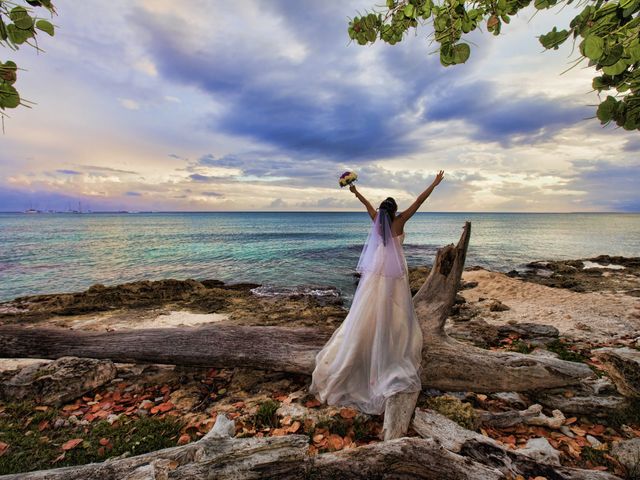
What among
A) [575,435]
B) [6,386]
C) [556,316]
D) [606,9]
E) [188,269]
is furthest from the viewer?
[188,269]

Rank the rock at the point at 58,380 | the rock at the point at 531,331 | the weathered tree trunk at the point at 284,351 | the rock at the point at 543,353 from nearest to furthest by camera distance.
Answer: the weathered tree trunk at the point at 284,351 → the rock at the point at 58,380 → the rock at the point at 543,353 → the rock at the point at 531,331

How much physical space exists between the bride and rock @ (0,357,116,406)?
3.84 metres

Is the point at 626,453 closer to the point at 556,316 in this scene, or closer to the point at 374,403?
the point at 374,403

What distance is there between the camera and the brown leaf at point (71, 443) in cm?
384

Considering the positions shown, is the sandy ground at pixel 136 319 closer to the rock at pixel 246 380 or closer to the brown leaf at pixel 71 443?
the rock at pixel 246 380

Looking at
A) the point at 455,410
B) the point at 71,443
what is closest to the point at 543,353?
the point at 455,410

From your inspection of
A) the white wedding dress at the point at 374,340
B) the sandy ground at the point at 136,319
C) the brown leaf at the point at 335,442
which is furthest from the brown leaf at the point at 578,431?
the sandy ground at the point at 136,319

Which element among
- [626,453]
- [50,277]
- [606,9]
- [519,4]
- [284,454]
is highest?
[519,4]

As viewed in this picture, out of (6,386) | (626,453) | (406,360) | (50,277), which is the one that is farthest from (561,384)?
(50,277)

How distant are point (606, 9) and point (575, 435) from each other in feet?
15.1

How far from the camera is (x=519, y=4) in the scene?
2.66 meters

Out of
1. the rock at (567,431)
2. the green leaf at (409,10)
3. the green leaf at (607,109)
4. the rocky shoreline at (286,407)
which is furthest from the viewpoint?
the rock at (567,431)

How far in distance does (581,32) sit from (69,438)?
6.69m

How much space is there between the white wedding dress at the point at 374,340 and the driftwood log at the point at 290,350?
0.42 m
